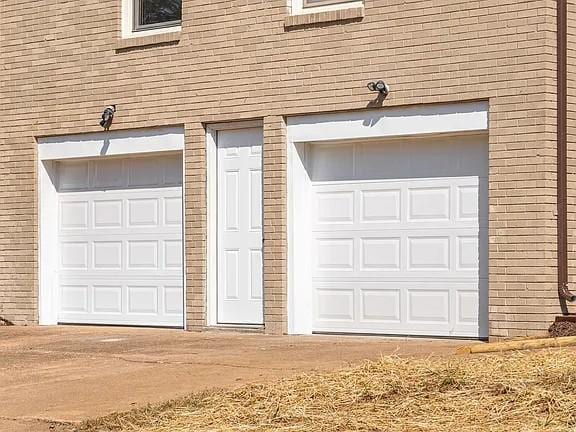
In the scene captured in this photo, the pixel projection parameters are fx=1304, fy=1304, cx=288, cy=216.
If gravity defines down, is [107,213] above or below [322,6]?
below

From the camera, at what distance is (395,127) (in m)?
14.5

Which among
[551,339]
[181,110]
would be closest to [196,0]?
[181,110]

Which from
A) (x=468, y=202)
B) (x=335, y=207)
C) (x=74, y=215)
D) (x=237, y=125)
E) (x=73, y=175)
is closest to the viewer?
(x=468, y=202)

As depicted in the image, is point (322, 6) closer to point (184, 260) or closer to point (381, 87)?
point (381, 87)

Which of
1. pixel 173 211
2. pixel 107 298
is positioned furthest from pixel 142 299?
pixel 173 211

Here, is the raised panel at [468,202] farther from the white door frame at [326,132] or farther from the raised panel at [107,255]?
the raised panel at [107,255]

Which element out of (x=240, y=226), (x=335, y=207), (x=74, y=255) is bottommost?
(x=74, y=255)

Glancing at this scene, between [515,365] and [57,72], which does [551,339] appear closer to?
[515,365]

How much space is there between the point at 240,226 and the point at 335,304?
5.30ft

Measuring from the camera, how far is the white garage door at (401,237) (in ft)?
46.6

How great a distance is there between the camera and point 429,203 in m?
14.5

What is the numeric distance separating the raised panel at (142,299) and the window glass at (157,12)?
3.43 meters

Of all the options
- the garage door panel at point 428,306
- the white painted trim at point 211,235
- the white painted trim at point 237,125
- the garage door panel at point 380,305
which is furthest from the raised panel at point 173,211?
the garage door panel at point 428,306

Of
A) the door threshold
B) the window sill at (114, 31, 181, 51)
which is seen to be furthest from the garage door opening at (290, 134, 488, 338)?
the window sill at (114, 31, 181, 51)
